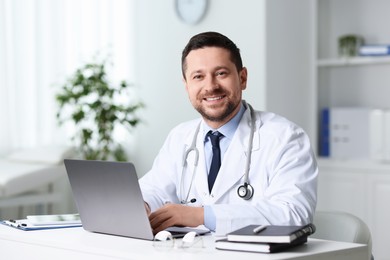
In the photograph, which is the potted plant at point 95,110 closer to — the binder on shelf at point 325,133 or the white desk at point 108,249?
the binder on shelf at point 325,133

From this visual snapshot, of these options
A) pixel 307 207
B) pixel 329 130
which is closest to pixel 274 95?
pixel 329 130

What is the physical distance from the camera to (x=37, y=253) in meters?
1.96

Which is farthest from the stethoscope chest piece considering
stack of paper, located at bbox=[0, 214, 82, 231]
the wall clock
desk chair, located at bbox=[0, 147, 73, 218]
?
the wall clock

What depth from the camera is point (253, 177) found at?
228cm

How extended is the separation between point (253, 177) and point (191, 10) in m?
2.48

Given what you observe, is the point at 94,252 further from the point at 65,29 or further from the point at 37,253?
the point at 65,29

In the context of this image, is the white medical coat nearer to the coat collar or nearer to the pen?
the coat collar

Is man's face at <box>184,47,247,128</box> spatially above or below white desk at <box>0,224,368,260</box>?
above

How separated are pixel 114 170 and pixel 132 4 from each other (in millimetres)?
3286

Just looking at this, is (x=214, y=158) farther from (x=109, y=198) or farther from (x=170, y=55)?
(x=170, y=55)

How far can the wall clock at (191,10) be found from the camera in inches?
178

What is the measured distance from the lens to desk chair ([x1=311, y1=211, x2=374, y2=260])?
215 centimetres

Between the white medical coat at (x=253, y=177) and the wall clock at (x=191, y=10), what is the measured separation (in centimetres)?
205

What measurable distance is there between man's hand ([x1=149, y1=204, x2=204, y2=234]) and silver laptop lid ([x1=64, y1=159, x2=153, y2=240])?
0.09 m
